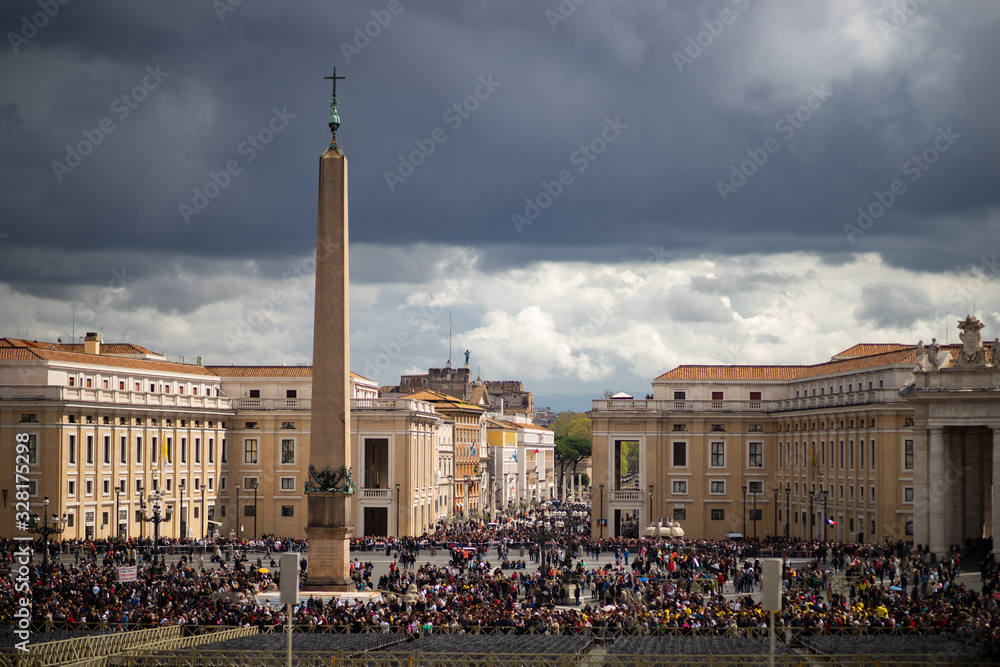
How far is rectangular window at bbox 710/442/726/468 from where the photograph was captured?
3782 inches

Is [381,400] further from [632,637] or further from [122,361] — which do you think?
[632,637]

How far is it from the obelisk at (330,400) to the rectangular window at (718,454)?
56.3m

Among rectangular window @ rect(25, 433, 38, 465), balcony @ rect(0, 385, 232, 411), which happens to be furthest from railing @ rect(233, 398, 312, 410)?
rectangular window @ rect(25, 433, 38, 465)

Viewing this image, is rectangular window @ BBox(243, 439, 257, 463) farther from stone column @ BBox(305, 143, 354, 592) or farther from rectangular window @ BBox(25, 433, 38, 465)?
stone column @ BBox(305, 143, 354, 592)

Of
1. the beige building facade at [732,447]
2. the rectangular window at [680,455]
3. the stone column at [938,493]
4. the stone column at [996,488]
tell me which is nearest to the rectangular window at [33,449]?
the beige building facade at [732,447]

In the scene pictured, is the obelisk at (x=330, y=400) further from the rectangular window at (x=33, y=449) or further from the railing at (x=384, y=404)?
the railing at (x=384, y=404)

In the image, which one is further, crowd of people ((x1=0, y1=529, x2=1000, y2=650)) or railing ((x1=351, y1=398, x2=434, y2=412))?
railing ((x1=351, y1=398, x2=434, y2=412))

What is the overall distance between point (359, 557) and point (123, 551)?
477 inches

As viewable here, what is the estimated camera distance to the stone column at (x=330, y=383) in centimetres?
4253

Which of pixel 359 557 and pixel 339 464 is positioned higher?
pixel 339 464

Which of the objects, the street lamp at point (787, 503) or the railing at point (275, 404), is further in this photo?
the railing at point (275, 404)

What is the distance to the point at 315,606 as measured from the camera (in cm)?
3700

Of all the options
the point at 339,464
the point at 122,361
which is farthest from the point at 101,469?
the point at 339,464

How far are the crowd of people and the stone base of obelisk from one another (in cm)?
172
